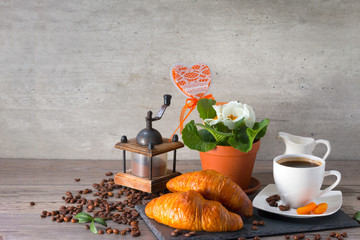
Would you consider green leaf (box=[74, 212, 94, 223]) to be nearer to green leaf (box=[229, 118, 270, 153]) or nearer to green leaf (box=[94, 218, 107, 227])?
green leaf (box=[94, 218, 107, 227])

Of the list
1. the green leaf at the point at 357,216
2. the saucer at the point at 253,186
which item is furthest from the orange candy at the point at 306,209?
the saucer at the point at 253,186

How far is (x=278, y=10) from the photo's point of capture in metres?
1.62

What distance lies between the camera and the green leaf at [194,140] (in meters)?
1.30

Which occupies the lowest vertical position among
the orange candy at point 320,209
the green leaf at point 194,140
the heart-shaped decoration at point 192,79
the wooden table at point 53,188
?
the wooden table at point 53,188

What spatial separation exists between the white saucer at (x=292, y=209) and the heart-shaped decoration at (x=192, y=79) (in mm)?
365

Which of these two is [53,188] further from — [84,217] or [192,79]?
[192,79]

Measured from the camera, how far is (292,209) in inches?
46.1

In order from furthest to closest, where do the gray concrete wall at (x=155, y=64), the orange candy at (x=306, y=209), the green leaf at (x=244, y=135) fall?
the gray concrete wall at (x=155, y=64) < the green leaf at (x=244, y=135) < the orange candy at (x=306, y=209)

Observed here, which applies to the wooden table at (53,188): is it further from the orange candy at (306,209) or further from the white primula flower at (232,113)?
the white primula flower at (232,113)

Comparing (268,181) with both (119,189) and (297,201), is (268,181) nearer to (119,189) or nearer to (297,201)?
→ (297,201)

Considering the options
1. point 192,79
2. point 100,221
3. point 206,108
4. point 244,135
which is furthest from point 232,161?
point 100,221

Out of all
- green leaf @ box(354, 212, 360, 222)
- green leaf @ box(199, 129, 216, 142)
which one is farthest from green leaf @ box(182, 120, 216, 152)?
green leaf @ box(354, 212, 360, 222)

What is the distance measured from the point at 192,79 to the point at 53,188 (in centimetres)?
55

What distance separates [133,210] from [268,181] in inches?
20.0
